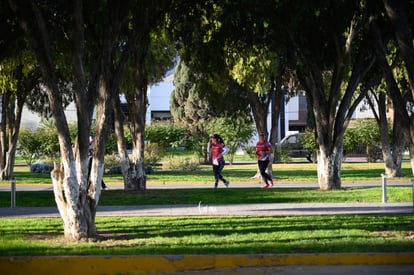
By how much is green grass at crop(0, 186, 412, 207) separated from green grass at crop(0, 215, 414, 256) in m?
3.70

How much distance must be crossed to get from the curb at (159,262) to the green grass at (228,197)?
883 cm

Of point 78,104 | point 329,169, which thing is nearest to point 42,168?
point 329,169

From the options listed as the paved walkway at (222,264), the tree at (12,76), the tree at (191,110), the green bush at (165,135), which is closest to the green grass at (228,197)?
the tree at (12,76)

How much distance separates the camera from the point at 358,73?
18953 mm

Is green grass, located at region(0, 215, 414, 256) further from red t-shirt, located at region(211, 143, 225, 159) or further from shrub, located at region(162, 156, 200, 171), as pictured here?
shrub, located at region(162, 156, 200, 171)

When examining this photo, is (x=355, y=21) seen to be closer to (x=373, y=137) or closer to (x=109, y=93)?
(x=109, y=93)

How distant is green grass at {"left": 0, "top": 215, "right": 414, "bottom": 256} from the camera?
9.50 meters

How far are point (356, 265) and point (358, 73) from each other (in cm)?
1101

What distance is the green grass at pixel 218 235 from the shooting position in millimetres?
9500

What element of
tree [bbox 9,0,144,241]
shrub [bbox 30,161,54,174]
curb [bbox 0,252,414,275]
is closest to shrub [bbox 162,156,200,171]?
shrub [bbox 30,161,54,174]

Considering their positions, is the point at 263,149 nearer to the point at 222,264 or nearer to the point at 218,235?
the point at 218,235

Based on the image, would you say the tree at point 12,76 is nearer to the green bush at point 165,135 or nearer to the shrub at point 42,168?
the shrub at point 42,168

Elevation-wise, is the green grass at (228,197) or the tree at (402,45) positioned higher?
the tree at (402,45)

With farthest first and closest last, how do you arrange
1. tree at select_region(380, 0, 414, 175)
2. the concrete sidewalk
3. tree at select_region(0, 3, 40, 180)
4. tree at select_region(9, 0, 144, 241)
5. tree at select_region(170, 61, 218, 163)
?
tree at select_region(170, 61, 218, 163), the concrete sidewalk, tree at select_region(0, 3, 40, 180), tree at select_region(380, 0, 414, 175), tree at select_region(9, 0, 144, 241)
